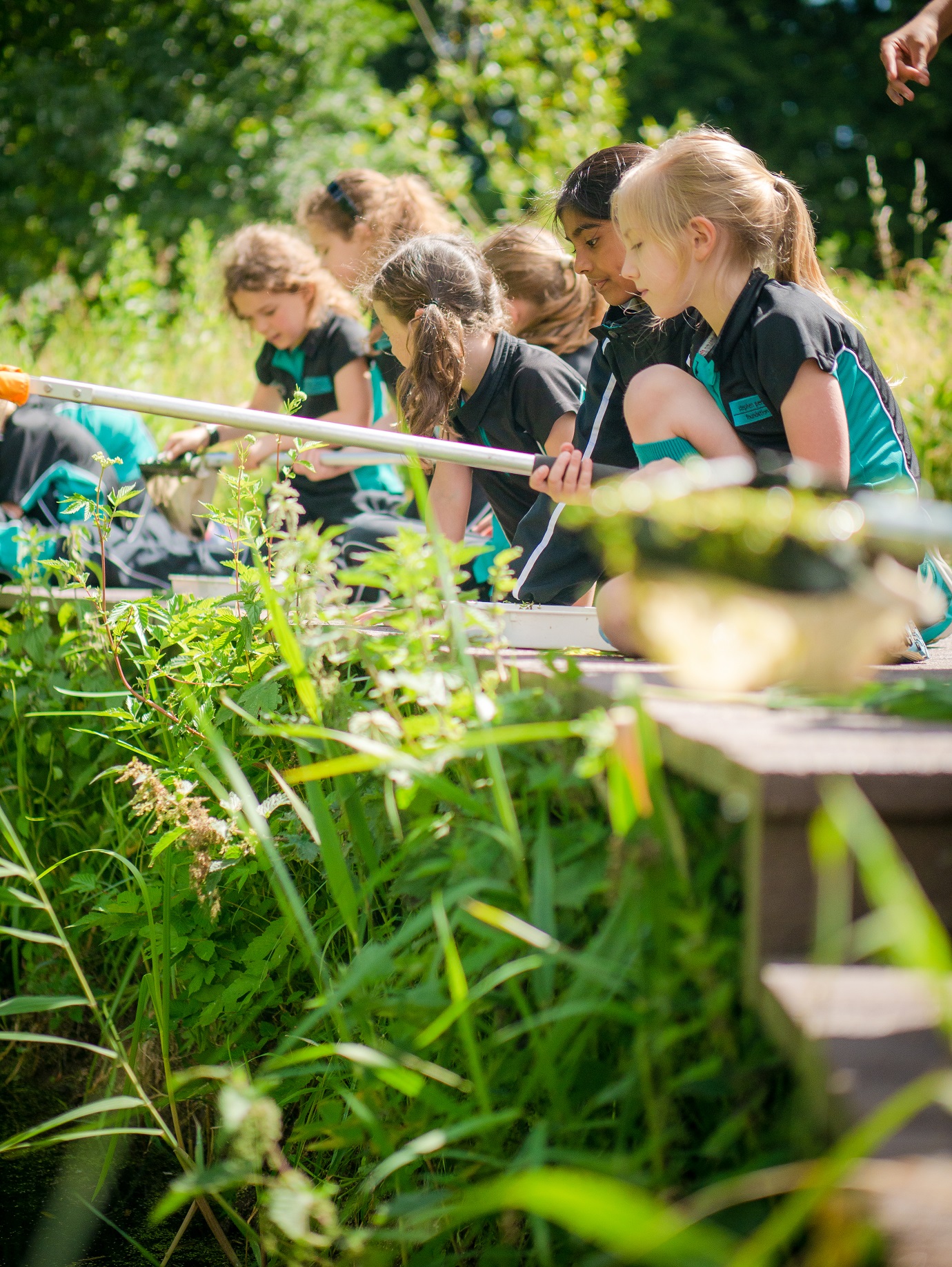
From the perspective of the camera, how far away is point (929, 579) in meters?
1.80

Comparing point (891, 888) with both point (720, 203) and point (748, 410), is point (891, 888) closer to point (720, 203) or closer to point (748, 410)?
point (748, 410)

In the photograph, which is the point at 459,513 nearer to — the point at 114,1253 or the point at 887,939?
the point at 114,1253

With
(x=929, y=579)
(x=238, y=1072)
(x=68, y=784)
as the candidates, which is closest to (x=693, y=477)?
(x=238, y=1072)

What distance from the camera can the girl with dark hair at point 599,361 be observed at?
2.14m

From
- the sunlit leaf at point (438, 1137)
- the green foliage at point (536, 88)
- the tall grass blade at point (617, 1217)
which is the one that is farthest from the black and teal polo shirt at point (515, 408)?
the green foliage at point (536, 88)

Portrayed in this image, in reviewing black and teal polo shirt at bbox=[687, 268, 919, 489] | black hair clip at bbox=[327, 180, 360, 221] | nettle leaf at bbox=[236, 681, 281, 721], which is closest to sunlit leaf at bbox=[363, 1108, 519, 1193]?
nettle leaf at bbox=[236, 681, 281, 721]

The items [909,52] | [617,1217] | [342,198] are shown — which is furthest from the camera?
[342,198]

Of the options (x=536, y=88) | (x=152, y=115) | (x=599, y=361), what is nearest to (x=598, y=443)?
(x=599, y=361)

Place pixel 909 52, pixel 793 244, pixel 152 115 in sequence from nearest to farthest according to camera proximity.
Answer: pixel 793 244 → pixel 909 52 → pixel 152 115

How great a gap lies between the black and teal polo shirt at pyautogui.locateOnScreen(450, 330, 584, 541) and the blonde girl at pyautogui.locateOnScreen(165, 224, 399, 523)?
3.31 feet

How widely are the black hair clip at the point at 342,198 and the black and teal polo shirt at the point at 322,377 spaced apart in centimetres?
35

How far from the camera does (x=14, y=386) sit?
174cm

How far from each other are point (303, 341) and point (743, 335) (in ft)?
7.03

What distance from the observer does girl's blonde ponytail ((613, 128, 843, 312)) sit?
1851mm
